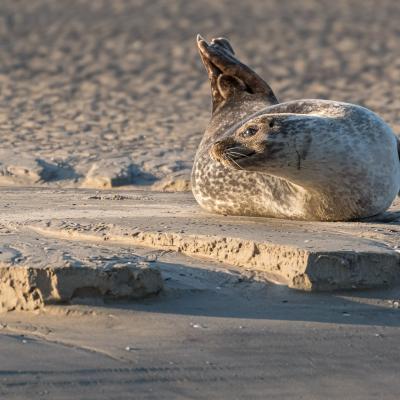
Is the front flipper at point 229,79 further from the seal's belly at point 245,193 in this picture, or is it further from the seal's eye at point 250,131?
the seal's eye at point 250,131

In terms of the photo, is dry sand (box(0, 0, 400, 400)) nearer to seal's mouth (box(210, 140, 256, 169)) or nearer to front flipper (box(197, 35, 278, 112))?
seal's mouth (box(210, 140, 256, 169))

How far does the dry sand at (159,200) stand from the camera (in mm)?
3410

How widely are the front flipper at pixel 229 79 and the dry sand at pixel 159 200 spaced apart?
0.78 meters

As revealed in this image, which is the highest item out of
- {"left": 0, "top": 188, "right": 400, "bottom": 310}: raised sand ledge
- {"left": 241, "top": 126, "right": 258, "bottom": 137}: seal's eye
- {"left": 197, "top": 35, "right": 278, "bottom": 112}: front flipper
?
{"left": 197, "top": 35, "right": 278, "bottom": 112}: front flipper

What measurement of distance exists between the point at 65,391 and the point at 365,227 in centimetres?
227

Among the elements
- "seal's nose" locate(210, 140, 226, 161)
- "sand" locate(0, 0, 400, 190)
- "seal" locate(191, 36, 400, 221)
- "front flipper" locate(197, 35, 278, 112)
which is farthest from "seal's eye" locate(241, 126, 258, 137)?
"sand" locate(0, 0, 400, 190)

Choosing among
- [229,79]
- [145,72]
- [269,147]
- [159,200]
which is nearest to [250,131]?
[269,147]

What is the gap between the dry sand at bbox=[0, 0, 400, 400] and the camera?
3.41 m

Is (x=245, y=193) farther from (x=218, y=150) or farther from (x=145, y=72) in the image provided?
(x=145, y=72)

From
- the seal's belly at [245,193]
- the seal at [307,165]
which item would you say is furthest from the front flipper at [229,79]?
the seal at [307,165]

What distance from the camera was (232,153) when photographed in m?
5.20

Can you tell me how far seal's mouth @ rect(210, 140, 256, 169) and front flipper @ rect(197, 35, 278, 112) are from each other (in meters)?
1.63

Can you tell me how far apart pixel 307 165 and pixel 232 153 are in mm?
345

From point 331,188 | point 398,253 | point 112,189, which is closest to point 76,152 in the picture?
point 112,189
